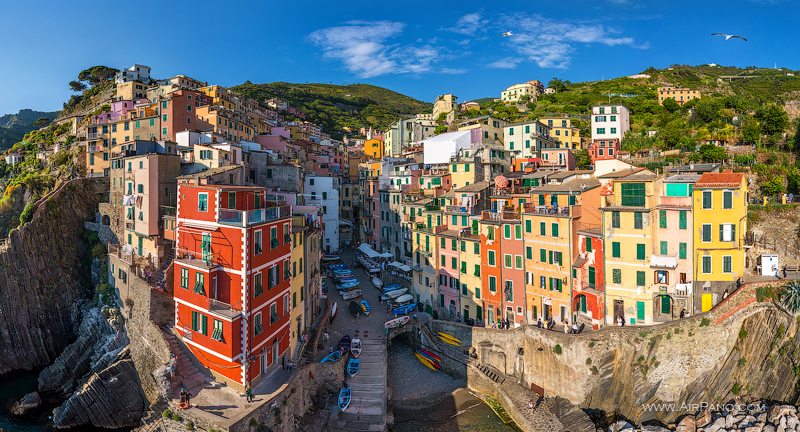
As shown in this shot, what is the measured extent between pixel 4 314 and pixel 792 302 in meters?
67.1

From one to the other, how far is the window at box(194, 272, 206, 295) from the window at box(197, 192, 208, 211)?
3884 millimetres

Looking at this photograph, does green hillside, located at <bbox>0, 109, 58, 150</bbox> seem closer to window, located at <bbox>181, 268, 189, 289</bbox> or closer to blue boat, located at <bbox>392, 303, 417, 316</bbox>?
window, located at <bbox>181, 268, 189, 289</bbox>

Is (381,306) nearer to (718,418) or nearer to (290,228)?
(290,228)

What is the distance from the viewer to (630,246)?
3091cm

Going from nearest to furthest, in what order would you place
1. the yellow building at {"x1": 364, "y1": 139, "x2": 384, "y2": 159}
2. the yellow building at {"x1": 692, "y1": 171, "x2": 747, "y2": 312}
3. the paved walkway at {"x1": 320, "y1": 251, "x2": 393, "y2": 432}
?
the paved walkway at {"x1": 320, "y1": 251, "x2": 393, "y2": 432} < the yellow building at {"x1": 692, "y1": 171, "x2": 747, "y2": 312} < the yellow building at {"x1": 364, "y1": 139, "x2": 384, "y2": 159}

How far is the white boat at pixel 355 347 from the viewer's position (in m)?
33.7

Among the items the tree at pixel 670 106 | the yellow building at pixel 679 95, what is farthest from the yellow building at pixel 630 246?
the yellow building at pixel 679 95

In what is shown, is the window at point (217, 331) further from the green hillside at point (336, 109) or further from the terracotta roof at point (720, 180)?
the green hillside at point (336, 109)

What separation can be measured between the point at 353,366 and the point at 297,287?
7.28m

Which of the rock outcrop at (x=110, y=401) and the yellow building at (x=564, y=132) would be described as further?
the yellow building at (x=564, y=132)

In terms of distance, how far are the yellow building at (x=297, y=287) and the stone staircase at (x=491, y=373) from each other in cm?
1449

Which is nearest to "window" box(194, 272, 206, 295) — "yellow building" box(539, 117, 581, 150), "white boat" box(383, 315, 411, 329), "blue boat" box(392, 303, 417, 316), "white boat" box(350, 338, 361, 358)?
"white boat" box(350, 338, 361, 358)

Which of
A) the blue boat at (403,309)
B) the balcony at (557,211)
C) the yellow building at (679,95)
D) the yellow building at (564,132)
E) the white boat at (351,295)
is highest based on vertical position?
the yellow building at (679,95)

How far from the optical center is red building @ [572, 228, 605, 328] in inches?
1264
